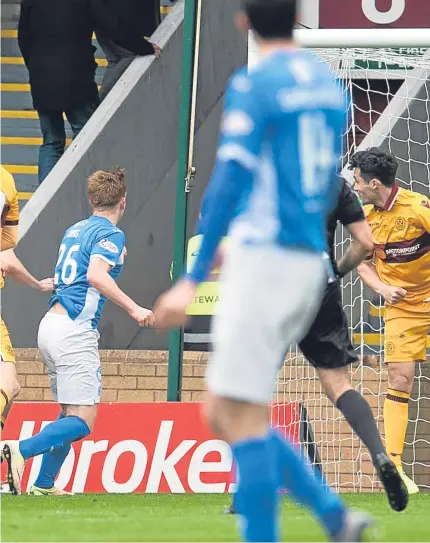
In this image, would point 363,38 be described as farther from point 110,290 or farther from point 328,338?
point 328,338

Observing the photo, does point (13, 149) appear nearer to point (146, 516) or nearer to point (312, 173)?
point (146, 516)

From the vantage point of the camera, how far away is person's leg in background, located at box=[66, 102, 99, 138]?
12234mm

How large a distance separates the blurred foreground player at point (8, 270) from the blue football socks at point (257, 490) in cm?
399

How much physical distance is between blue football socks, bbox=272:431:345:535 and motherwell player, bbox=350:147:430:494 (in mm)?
4339

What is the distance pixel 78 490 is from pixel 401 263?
265cm

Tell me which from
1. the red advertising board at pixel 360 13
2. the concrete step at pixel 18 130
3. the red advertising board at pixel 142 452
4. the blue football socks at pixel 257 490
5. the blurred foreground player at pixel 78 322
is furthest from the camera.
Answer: the concrete step at pixel 18 130

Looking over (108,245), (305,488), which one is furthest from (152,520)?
(108,245)

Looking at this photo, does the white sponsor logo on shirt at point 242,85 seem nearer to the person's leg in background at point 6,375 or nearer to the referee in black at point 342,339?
the referee in black at point 342,339

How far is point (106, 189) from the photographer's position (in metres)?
8.20

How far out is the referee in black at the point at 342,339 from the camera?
262 inches

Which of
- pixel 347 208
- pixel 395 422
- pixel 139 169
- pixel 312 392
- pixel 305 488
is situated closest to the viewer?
pixel 305 488

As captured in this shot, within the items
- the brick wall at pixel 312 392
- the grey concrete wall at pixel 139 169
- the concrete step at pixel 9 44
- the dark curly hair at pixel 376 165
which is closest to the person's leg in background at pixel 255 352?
the dark curly hair at pixel 376 165

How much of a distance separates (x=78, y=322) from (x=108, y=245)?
1.73 feet

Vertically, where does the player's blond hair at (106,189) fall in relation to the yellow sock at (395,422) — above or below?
above
